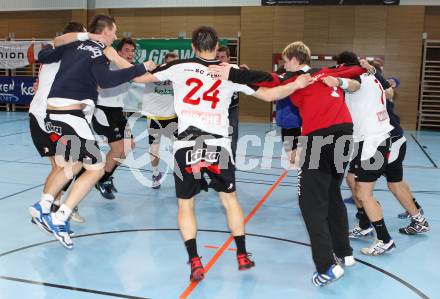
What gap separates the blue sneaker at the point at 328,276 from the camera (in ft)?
12.4

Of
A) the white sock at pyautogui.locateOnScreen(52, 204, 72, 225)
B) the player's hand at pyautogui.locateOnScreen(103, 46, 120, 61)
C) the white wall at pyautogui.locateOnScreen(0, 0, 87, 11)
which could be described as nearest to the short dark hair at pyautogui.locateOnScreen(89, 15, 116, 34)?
the player's hand at pyautogui.locateOnScreen(103, 46, 120, 61)

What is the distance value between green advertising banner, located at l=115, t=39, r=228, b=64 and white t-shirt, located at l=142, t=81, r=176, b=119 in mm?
9104

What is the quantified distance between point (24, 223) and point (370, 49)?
14.4 meters

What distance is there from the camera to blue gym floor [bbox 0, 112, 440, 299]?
3785mm

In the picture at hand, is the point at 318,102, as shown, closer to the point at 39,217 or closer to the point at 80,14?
the point at 39,217

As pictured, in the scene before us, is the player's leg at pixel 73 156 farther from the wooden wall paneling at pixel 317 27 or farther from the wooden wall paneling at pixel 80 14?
the wooden wall paneling at pixel 80 14

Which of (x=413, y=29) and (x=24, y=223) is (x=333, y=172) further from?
(x=413, y=29)

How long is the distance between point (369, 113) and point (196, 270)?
2.25 m

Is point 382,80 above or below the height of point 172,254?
above

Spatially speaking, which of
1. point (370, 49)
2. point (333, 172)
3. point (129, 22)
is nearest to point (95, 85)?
point (333, 172)

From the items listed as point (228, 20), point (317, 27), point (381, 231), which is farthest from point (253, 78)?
point (228, 20)

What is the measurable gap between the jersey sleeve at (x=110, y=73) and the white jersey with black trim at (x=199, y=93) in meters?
0.30

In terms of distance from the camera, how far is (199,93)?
3834mm

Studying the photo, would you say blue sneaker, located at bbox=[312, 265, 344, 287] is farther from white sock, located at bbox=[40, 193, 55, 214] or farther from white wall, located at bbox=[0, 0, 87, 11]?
white wall, located at bbox=[0, 0, 87, 11]
